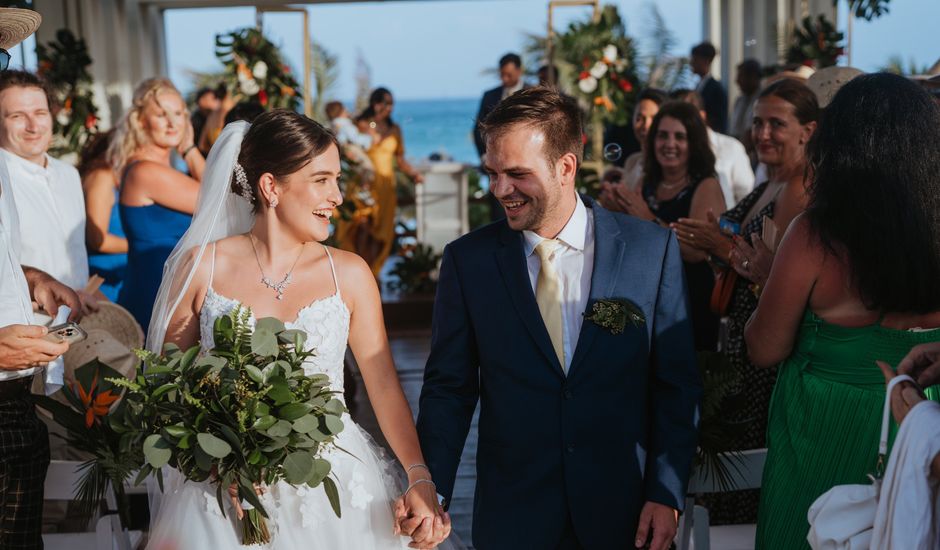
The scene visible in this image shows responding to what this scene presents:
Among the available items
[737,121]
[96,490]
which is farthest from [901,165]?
[737,121]

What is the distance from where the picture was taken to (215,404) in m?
2.47

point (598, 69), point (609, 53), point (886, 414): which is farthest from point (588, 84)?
point (886, 414)

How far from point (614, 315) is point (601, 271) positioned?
0.13 m

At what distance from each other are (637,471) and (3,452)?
1.79 metres

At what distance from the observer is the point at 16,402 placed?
3.06 m

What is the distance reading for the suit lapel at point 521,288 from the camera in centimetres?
262

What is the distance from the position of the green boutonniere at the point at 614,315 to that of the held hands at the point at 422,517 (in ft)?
1.90

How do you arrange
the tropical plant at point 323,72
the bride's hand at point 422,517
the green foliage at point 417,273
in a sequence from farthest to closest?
the tropical plant at point 323,72
the green foliage at point 417,273
the bride's hand at point 422,517

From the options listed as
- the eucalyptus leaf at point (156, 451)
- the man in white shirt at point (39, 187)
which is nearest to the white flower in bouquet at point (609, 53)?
the man in white shirt at point (39, 187)

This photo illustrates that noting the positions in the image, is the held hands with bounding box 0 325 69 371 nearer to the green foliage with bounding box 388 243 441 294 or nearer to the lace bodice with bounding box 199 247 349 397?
the lace bodice with bounding box 199 247 349 397

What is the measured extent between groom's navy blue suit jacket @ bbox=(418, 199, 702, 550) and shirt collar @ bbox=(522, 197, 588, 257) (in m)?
0.03

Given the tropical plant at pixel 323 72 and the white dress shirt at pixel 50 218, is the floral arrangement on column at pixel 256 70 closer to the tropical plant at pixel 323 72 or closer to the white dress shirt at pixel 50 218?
the white dress shirt at pixel 50 218

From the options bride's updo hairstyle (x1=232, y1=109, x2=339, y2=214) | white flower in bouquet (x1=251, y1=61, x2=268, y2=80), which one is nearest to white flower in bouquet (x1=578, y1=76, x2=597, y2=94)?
white flower in bouquet (x1=251, y1=61, x2=268, y2=80)

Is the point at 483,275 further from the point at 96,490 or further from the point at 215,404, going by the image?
the point at 96,490
